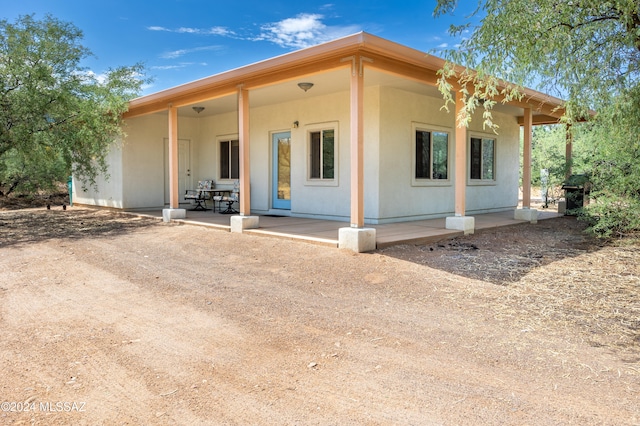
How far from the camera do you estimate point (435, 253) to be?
21.7ft

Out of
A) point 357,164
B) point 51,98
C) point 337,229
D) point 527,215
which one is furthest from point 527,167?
point 51,98

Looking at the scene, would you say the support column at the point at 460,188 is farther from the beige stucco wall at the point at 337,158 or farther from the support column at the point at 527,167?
the support column at the point at 527,167

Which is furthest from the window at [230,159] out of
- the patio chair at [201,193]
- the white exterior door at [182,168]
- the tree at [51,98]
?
the tree at [51,98]

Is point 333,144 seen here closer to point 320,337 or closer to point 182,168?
point 182,168

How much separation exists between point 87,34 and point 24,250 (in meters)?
5.49

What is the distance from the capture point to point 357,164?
252 inches

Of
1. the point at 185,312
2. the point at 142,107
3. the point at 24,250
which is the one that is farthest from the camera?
the point at 142,107

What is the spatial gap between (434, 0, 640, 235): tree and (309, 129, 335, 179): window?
4.73 meters

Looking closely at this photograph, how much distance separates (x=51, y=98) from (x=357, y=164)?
267 inches

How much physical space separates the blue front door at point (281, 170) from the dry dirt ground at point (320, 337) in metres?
4.54

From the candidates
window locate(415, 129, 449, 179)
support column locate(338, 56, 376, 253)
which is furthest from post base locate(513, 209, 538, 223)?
support column locate(338, 56, 376, 253)

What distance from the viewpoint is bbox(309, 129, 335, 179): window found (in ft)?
33.2

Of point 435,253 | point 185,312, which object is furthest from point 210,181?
point 185,312

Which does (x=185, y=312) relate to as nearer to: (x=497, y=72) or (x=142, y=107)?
(x=497, y=72)
